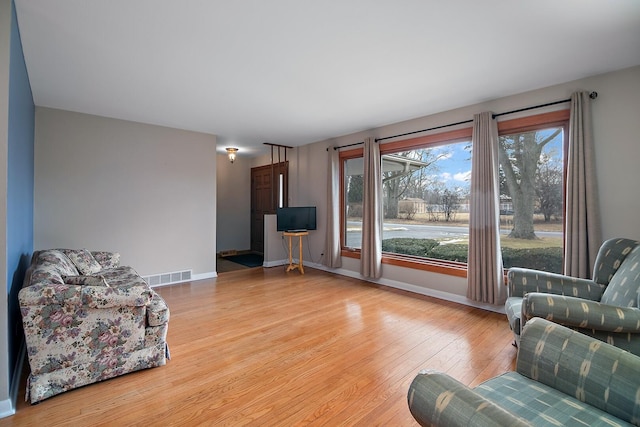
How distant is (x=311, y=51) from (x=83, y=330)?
2.77 meters

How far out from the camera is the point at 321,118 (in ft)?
14.3

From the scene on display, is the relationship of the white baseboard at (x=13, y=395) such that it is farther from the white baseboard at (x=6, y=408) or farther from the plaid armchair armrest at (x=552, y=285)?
the plaid armchair armrest at (x=552, y=285)

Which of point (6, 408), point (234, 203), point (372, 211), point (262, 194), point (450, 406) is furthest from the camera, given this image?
point (234, 203)

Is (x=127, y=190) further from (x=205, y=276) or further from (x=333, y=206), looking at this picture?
(x=333, y=206)

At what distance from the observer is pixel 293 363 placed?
237 cm

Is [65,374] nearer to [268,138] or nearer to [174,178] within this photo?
[174,178]

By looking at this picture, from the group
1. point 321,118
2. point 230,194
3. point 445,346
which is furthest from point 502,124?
point 230,194

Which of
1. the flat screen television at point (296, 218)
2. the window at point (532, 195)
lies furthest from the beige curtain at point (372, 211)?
the window at point (532, 195)

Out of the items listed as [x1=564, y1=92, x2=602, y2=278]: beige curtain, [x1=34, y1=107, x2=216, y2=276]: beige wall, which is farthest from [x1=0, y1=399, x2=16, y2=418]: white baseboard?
[x1=564, y1=92, x2=602, y2=278]: beige curtain

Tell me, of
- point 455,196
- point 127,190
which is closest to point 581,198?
point 455,196

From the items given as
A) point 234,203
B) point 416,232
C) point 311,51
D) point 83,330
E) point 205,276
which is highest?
point 311,51

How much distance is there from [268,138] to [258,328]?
12.1 feet

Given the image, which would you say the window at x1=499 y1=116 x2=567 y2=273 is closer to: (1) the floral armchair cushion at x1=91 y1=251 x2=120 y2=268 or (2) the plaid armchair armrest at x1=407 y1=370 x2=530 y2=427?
(2) the plaid armchair armrest at x1=407 y1=370 x2=530 y2=427

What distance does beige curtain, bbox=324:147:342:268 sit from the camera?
5430 millimetres
